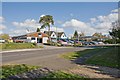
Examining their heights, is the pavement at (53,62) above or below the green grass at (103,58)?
below

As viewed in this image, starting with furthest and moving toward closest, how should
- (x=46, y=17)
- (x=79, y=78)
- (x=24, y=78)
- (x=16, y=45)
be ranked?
(x=46, y=17), (x=16, y=45), (x=79, y=78), (x=24, y=78)

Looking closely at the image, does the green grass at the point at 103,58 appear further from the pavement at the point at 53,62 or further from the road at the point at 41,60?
the road at the point at 41,60

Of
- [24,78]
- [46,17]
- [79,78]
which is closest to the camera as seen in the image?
[24,78]

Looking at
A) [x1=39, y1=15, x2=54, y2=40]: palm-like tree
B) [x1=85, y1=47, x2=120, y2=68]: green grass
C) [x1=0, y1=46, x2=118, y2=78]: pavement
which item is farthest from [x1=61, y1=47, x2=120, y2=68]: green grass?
[x1=39, y1=15, x2=54, y2=40]: palm-like tree

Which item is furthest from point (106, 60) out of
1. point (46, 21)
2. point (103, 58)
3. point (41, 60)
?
point (46, 21)

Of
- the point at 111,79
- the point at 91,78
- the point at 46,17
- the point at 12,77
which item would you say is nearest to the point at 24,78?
the point at 12,77

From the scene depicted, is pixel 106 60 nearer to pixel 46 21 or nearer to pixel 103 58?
pixel 103 58

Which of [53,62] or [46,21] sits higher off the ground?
[46,21]

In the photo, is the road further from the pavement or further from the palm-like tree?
the palm-like tree

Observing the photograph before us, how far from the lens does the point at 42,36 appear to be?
3516 inches

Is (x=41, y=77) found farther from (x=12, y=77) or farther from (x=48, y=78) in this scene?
(x=12, y=77)

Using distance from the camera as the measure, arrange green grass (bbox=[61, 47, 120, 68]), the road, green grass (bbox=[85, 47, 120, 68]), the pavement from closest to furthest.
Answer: the pavement → the road → green grass (bbox=[85, 47, 120, 68]) → green grass (bbox=[61, 47, 120, 68])

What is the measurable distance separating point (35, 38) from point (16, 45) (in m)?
41.9

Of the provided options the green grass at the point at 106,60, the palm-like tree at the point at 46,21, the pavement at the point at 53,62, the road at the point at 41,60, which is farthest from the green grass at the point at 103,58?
the palm-like tree at the point at 46,21
